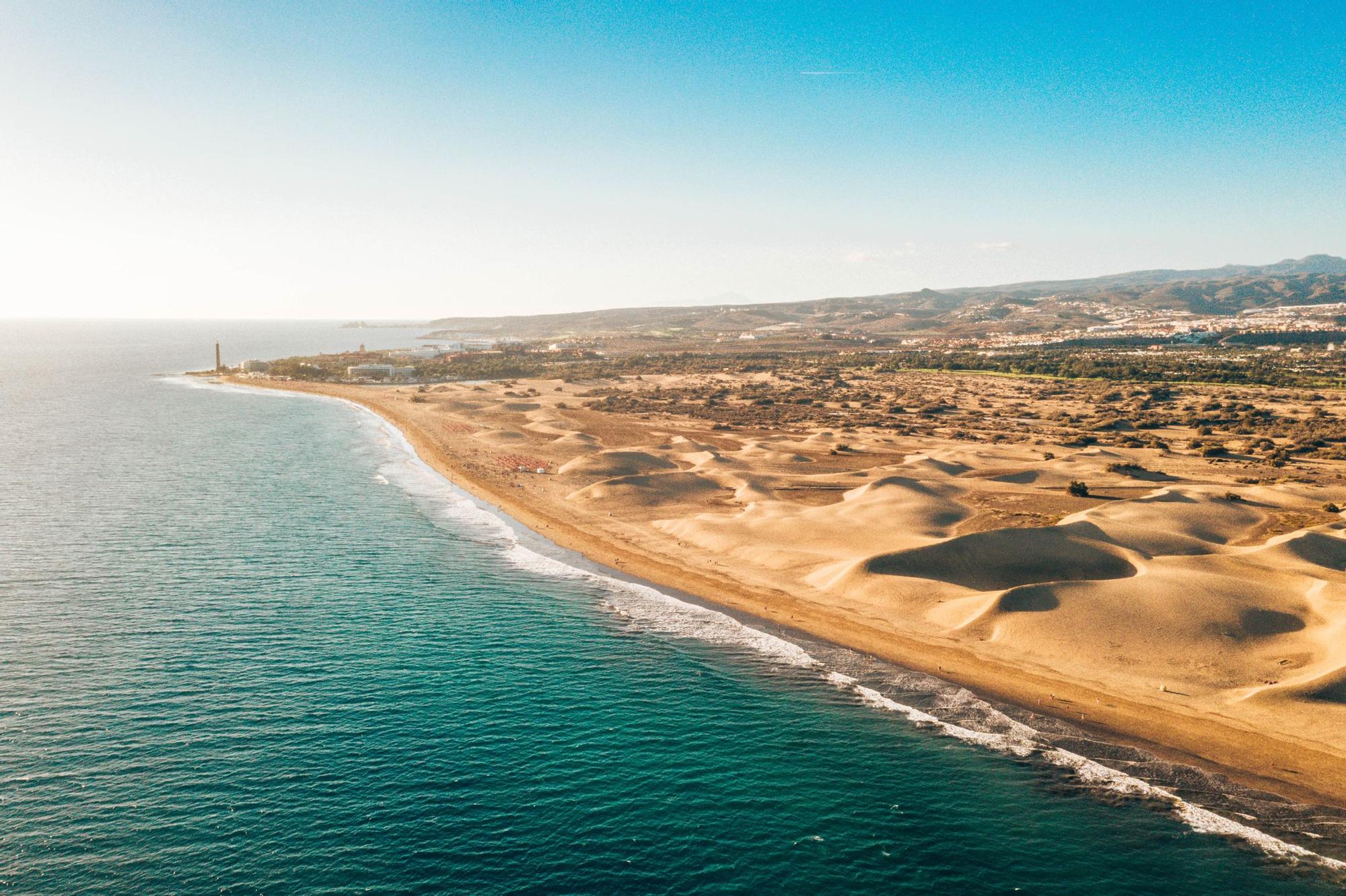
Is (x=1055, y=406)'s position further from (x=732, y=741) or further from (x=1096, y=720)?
(x=732, y=741)

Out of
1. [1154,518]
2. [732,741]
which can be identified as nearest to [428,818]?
[732,741]

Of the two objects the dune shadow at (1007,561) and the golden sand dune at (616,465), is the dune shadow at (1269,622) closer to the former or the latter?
the dune shadow at (1007,561)

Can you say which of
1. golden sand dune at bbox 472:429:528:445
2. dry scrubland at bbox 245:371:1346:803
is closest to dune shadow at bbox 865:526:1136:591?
dry scrubland at bbox 245:371:1346:803

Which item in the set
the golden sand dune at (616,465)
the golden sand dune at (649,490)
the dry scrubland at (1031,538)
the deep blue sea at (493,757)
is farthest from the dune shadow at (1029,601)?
the golden sand dune at (616,465)

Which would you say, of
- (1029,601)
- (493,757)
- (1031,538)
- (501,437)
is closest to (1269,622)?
(1029,601)

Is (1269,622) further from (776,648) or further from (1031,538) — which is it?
(776,648)
